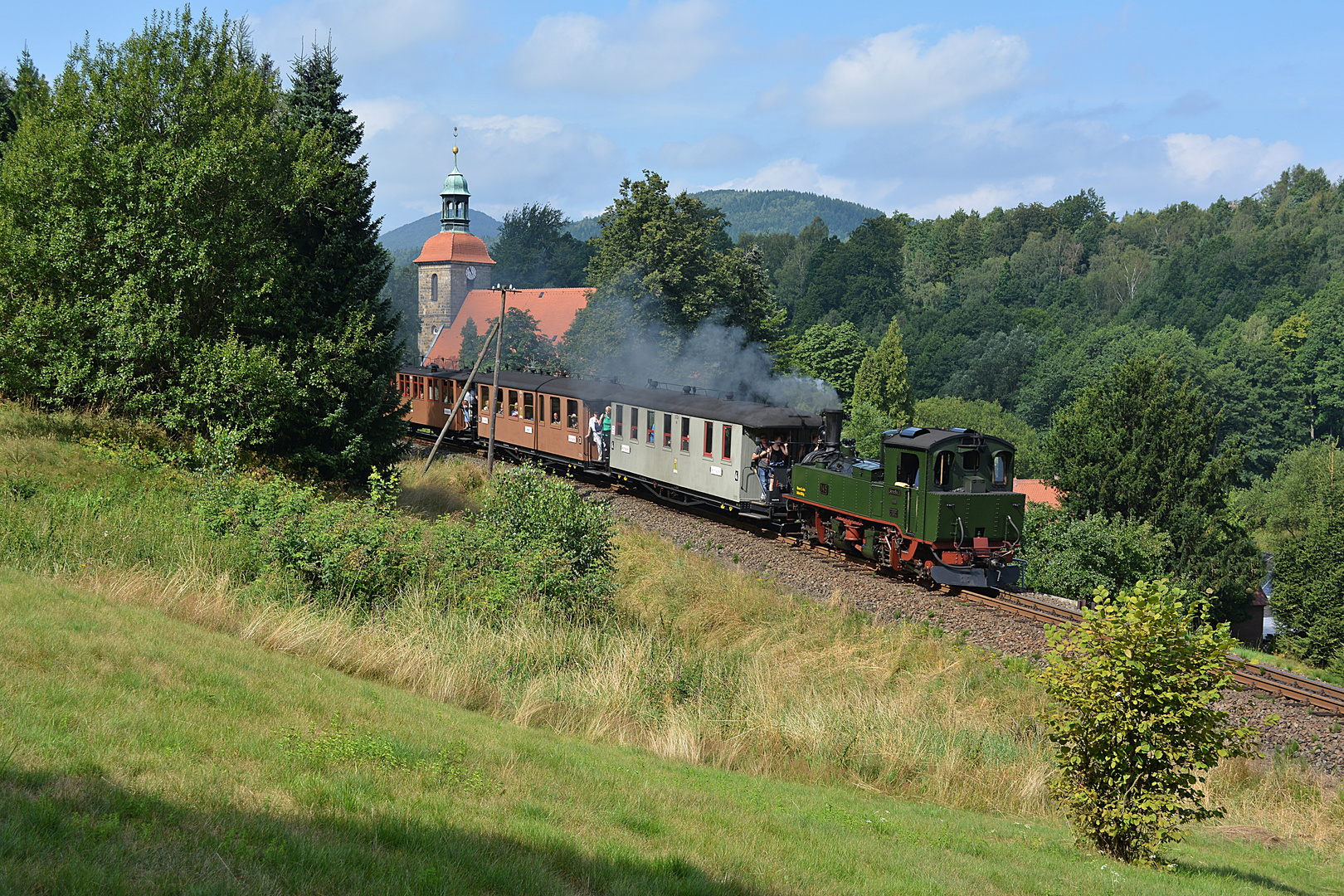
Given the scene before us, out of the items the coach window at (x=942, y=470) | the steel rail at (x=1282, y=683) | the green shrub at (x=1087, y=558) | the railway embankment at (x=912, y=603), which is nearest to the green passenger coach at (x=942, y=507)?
the coach window at (x=942, y=470)

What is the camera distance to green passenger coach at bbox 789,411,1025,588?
693 inches

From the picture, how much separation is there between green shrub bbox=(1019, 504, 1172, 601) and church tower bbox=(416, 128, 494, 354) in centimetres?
6557

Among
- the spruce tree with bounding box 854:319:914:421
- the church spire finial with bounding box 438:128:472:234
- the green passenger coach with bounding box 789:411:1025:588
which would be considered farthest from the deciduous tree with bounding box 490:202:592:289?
the green passenger coach with bounding box 789:411:1025:588

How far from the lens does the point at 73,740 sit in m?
5.31

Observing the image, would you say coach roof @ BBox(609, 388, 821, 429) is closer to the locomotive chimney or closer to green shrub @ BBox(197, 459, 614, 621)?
the locomotive chimney

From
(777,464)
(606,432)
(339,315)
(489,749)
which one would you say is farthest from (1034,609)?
(339,315)

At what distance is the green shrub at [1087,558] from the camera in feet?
77.1

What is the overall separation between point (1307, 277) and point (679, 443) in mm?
107143

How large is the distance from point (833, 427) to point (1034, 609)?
22.1 ft

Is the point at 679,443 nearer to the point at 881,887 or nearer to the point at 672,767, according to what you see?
the point at 672,767

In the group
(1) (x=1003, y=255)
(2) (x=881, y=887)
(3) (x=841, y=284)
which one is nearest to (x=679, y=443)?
(2) (x=881, y=887)

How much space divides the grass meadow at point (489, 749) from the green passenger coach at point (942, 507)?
2919mm

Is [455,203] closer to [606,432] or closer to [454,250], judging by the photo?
[454,250]

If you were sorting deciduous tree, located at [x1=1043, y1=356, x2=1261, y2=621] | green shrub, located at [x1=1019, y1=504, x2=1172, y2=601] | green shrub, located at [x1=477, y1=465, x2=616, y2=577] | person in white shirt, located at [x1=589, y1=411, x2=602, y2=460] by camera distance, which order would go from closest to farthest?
green shrub, located at [x1=477, y1=465, x2=616, y2=577], green shrub, located at [x1=1019, y1=504, x2=1172, y2=601], person in white shirt, located at [x1=589, y1=411, x2=602, y2=460], deciduous tree, located at [x1=1043, y1=356, x2=1261, y2=621]
